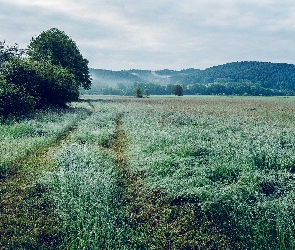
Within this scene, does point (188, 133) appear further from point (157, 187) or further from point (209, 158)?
point (157, 187)

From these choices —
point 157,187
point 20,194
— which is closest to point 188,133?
point 157,187

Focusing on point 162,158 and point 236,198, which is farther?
point 162,158

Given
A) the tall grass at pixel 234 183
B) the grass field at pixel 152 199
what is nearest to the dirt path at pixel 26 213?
the grass field at pixel 152 199

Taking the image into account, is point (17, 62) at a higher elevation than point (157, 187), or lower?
higher

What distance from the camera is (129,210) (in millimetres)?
7277

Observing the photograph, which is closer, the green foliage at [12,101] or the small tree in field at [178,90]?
the green foliage at [12,101]

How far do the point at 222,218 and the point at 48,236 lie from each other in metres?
3.92

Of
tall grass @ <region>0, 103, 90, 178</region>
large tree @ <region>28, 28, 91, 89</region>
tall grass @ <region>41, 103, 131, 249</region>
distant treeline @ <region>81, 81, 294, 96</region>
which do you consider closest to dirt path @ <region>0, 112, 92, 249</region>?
tall grass @ <region>41, 103, 131, 249</region>

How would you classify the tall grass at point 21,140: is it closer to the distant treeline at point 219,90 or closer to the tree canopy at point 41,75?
the tree canopy at point 41,75

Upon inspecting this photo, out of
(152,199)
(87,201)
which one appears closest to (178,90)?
(152,199)

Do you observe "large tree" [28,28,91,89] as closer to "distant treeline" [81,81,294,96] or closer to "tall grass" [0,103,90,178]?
"tall grass" [0,103,90,178]

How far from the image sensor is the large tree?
46241mm

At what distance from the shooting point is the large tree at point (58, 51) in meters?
46.2

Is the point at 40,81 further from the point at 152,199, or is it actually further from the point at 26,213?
the point at 152,199
